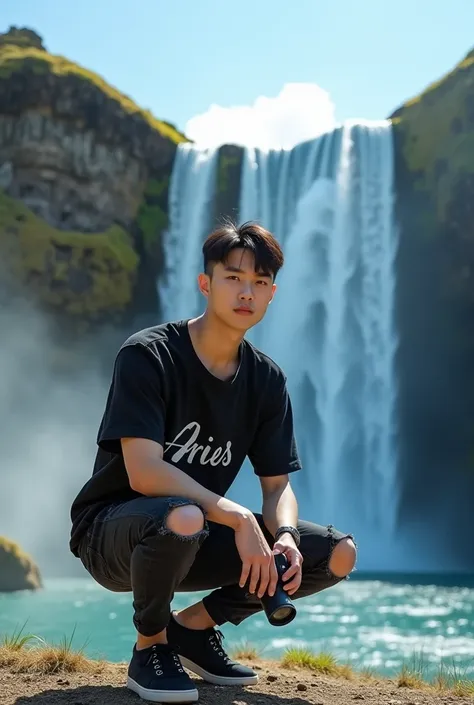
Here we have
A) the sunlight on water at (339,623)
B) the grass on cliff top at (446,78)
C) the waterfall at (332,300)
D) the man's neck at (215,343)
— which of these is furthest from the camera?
the grass on cliff top at (446,78)

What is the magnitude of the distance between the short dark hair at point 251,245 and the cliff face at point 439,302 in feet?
75.2

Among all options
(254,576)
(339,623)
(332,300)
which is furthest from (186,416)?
(332,300)

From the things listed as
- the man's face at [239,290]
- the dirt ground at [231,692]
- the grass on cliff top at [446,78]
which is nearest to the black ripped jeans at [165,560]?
the dirt ground at [231,692]

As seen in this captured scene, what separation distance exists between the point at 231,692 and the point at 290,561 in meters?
0.69

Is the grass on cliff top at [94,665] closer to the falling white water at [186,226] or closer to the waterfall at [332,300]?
the waterfall at [332,300]

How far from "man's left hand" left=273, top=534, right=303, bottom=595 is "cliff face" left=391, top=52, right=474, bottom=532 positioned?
75.0 ft

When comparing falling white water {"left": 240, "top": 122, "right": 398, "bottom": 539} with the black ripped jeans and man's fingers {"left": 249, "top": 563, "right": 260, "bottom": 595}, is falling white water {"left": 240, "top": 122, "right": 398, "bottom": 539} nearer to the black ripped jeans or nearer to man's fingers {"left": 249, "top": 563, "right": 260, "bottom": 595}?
the black ripped jeans

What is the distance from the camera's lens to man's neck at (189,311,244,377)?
3438 millimetres

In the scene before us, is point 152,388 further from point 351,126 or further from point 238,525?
point 351,126

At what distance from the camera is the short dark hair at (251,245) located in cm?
332

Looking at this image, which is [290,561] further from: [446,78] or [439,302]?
[446,78]

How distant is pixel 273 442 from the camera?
362 centimetres

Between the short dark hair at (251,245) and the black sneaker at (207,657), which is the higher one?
the short dark hair at (251,245)

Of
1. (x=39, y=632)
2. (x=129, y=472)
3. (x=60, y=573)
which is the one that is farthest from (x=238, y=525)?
(x=60, y=573)
